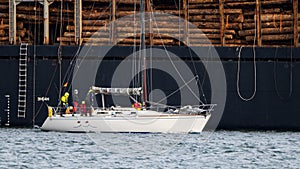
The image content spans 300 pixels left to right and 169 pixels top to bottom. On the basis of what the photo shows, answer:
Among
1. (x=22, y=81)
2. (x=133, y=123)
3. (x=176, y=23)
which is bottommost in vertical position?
(x=133, y=123)

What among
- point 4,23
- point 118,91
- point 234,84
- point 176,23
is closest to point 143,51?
point 118,91

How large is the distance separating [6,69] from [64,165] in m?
13.9

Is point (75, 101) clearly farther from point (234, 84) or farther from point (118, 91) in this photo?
point (234, 84)

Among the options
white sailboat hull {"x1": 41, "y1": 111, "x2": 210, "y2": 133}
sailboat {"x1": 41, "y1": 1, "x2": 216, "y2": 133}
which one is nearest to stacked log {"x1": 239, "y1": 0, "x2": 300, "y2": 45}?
sailboat {"x1": 41, "y1": 1, "x2": 216, "y2": 133}

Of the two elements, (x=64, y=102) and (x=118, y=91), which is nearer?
(x=118, y=91)

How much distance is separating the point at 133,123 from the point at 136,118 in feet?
1.26

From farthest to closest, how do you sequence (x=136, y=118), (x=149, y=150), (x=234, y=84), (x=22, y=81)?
(x=22, y=81) < (x=234, y=84) < (x=136, y=118) < (x=149, y=150)

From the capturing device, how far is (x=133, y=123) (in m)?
52.4

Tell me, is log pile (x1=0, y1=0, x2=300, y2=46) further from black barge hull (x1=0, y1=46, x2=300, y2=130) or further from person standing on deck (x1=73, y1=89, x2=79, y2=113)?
person standing on deck (x1=73, y1=89, x2=79, y2=113)

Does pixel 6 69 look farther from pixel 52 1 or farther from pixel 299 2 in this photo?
pixel 299 2

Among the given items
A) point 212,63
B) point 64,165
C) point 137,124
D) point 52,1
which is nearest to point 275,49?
point 212,63

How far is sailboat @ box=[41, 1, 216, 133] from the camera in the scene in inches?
2051

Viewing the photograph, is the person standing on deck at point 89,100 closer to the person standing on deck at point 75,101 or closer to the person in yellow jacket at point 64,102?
→ the person standing on deck at point 75,101

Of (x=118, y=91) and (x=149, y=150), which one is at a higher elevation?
(x=118, y=91)
